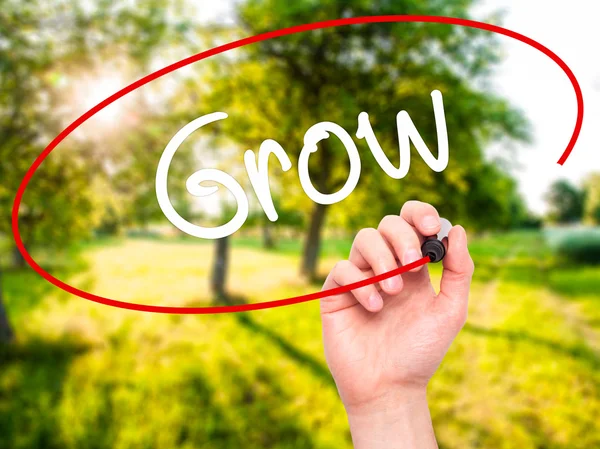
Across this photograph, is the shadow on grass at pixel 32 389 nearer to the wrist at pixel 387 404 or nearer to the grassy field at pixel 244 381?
the grassy field at pixel 244 381

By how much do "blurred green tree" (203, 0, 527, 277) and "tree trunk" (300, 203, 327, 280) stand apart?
9.24 feet

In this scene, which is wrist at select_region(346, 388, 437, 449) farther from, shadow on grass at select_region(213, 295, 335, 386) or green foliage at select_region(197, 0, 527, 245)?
green foliage at select_region(197, 0, 527, 245)

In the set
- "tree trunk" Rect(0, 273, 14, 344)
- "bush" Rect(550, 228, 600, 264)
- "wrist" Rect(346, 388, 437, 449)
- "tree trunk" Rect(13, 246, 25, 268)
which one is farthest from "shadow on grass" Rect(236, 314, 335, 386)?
"bush" Rect(550, 228, 600, 264)

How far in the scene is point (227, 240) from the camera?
38.0 feet

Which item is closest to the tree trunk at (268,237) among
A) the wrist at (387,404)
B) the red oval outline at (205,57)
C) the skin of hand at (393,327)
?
the red oval outline at (205,57)

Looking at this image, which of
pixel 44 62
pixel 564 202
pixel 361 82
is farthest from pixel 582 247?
pixel 564 202

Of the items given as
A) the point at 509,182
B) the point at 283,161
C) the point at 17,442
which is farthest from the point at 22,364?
the point at 509,182

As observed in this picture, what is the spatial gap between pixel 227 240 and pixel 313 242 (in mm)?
4668

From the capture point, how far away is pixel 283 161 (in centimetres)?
204

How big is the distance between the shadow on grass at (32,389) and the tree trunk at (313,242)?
8935mm

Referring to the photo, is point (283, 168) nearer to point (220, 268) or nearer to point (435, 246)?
point (435, 246)

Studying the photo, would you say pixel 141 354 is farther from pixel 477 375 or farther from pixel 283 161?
pixel 283 161

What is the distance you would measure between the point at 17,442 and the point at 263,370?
10.7 ft

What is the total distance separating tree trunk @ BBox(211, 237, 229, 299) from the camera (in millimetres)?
11391
